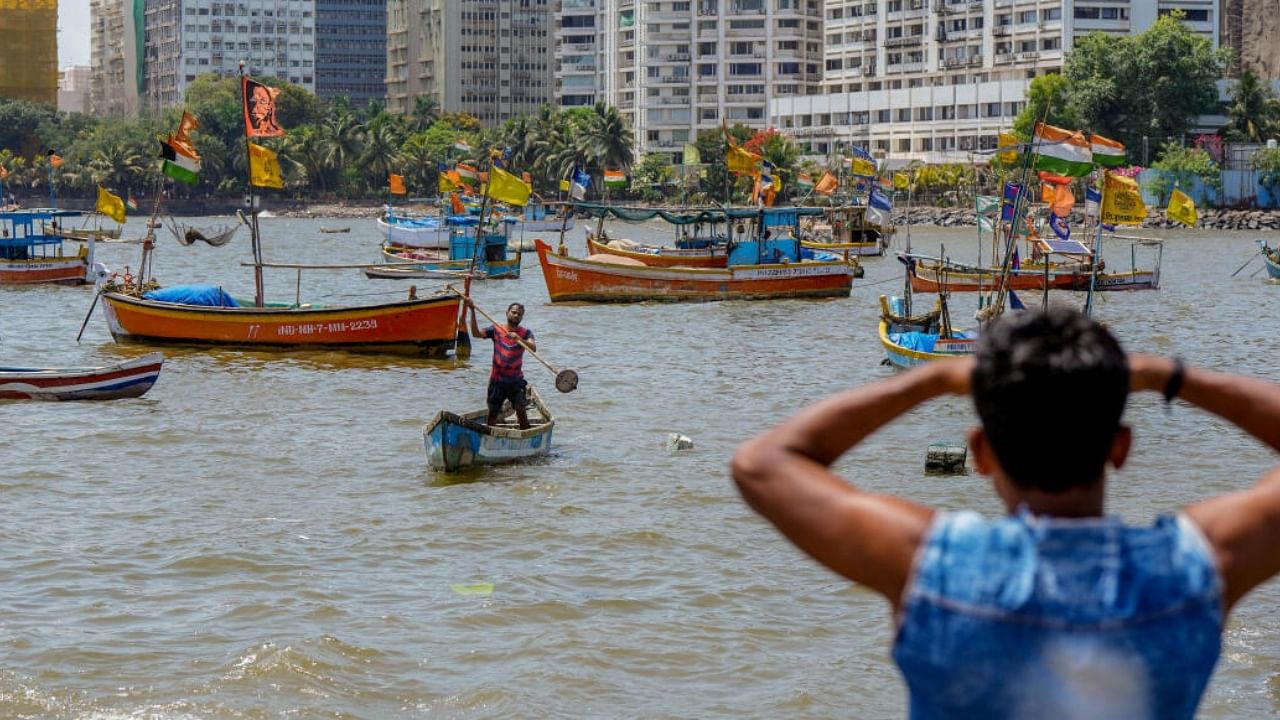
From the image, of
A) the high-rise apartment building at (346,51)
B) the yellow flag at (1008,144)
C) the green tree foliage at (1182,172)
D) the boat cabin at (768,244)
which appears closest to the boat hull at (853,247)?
the yellow flag at (1008,144)

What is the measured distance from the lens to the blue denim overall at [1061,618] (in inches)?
94.3

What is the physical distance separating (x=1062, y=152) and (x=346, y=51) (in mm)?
177704

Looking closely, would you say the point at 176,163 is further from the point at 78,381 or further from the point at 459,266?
the point at 459,266

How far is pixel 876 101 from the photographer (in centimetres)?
11556

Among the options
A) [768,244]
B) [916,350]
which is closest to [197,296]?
[916,350]

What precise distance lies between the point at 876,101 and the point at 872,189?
64.0 m

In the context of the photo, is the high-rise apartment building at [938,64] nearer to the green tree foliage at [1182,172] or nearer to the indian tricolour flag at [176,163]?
the green tree foliage at [1182,172]

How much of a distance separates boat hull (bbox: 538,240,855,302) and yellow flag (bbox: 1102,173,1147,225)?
12.2m

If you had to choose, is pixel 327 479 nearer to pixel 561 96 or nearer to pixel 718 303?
pixel 718 303

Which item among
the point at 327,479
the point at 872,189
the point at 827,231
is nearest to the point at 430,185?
the point at 827,231

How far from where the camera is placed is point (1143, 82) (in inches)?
3824

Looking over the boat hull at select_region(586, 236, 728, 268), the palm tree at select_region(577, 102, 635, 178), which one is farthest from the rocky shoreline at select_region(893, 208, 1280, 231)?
the boat hull at select_region(586, 236, 728, 268)

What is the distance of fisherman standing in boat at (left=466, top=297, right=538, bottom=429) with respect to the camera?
16.7m

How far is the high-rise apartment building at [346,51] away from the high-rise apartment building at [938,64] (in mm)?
83477
